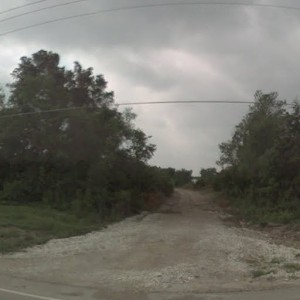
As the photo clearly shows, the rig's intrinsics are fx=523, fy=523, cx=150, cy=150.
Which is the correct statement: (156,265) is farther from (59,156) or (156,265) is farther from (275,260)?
(59,156)

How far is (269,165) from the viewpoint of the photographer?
38812 millimetres

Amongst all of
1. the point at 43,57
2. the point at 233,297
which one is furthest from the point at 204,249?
the point at 43,57

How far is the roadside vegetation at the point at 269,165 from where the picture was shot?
36588mm

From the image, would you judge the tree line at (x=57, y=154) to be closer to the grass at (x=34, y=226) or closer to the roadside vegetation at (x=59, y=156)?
the roadside vegetation at (x=59, y=156)

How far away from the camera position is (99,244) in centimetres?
2138

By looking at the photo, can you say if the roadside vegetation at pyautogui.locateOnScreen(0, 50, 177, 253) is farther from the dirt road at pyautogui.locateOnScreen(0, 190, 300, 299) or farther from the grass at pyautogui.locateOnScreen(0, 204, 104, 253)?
the dirt road at pyautogui.locateOnScreen(0, 190, 300, 299)

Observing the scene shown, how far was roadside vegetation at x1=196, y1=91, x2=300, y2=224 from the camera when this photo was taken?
36588mm

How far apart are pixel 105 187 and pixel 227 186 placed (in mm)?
22609

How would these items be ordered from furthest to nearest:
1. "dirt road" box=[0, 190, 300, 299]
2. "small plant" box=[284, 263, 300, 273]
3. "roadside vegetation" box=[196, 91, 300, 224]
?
1. "roadside vegetation" box=[196, 91, 300, 224]
2. "small plant" box=[284, 263, 300, 273]
3. "dirt road" box=[0, 190, 300, 299]

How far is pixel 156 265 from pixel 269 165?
2489cm

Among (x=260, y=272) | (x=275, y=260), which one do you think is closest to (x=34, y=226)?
(x=275, y=260)

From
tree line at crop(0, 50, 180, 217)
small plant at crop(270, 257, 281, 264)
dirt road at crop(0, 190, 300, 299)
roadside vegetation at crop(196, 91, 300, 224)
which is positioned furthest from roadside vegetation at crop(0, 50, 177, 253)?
small plant at crop(270, 257, 281, 264)

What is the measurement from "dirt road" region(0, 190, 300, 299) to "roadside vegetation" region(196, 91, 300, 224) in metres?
13.3

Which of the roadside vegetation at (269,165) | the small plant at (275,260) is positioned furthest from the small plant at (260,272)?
the roadside vegetation at (269,165)
